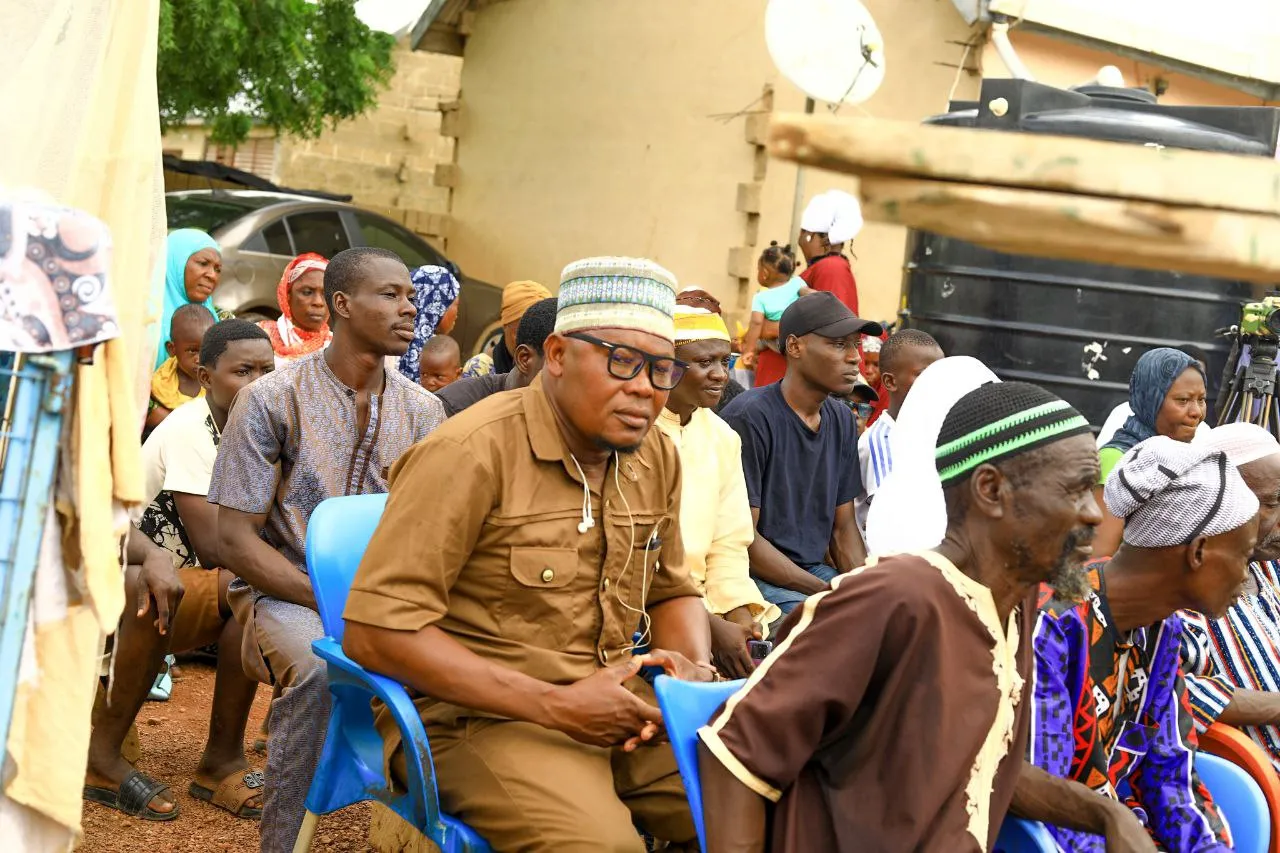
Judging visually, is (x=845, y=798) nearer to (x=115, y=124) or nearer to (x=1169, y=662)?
(x=1169, y=662)

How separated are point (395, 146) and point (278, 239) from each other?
7.60m

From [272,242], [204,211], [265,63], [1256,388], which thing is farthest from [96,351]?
[265,63]

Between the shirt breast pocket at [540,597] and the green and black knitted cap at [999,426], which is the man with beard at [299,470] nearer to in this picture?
the shirt breast pocket at [540,597]

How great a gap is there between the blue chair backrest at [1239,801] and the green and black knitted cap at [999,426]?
1.35 m

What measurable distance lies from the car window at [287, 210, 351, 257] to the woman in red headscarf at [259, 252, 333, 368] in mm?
5344

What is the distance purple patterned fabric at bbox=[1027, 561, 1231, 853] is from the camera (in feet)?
10.1

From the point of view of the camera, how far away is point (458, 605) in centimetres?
317

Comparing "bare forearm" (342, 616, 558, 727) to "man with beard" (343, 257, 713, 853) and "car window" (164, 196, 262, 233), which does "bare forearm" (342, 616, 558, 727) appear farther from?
"car window" (164, 196, 262, 233)

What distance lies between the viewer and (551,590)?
3193 millimetres

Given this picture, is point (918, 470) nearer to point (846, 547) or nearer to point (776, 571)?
point (846, 547)

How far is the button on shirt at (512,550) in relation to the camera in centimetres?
300

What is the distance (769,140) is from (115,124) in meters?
1.84

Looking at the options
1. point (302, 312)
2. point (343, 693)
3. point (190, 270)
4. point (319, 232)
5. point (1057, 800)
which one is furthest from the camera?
point (319, 232)

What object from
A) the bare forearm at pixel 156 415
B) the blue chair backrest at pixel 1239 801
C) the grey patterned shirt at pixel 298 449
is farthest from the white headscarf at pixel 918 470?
the bare forearm at pixel 156 415
